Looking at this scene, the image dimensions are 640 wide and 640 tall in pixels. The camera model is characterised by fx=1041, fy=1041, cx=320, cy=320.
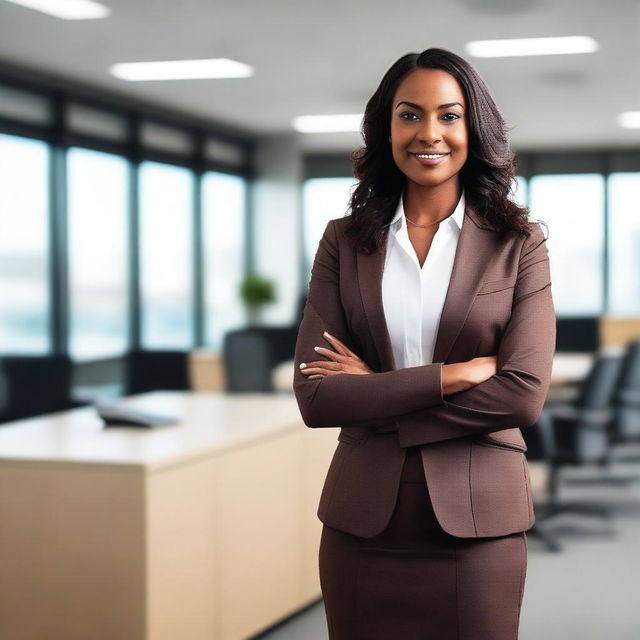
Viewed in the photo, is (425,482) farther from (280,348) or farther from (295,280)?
(295,280)

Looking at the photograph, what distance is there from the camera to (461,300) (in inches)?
69.4

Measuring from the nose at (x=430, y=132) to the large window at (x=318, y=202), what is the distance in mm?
11029

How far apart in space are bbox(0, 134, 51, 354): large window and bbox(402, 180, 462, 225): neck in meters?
6.38

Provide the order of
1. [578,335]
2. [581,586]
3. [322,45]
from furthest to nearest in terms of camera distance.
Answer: [578,335]
[322,45]
[581,586]

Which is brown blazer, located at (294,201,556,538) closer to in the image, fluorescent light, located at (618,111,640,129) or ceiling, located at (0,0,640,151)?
ceiling, located at (0,0,640,151)

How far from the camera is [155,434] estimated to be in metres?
3.54

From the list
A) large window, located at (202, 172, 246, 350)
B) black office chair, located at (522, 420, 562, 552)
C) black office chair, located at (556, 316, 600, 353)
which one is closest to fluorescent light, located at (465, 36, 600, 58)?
black office chair, located at (556, 316, 600, 353)

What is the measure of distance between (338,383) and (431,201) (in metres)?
0.37

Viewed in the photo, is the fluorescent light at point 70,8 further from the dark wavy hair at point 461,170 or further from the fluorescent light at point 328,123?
the dark wavy hair at point 461,170

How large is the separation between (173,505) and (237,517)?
0.46m

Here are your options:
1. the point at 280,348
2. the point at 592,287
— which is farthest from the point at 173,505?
the point at 592,287

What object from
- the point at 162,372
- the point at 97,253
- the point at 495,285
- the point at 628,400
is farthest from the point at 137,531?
the point at 97,253

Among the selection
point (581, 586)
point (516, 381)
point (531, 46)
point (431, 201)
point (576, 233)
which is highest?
point (531, 46)

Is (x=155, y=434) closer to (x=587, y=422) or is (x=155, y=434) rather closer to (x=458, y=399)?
A: (x=458, y=399)
